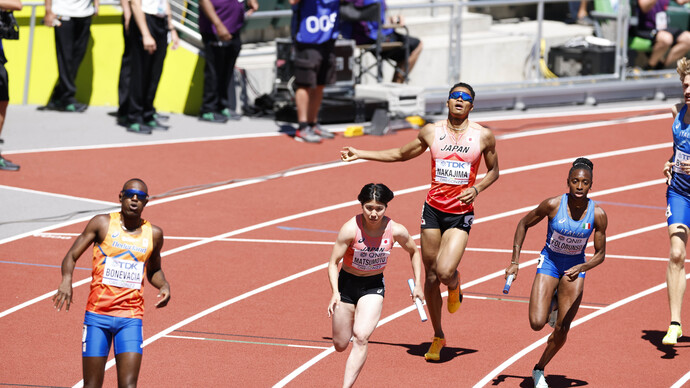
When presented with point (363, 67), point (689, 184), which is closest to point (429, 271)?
point (689, 184)

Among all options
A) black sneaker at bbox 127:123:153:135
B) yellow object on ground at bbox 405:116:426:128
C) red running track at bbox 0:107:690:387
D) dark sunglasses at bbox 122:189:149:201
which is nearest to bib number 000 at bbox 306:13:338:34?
red running track at bbox 0:107:690:387

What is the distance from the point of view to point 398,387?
27.3ft

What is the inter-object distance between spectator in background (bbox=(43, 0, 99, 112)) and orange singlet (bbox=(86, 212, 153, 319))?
30.4 feet

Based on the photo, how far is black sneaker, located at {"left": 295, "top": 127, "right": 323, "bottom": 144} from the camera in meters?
16.1

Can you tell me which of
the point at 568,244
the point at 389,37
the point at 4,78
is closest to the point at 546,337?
the point at 568,244

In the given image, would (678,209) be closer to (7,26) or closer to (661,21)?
(7,26)

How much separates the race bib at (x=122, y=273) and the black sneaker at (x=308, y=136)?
8.88m

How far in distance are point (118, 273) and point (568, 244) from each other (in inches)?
132

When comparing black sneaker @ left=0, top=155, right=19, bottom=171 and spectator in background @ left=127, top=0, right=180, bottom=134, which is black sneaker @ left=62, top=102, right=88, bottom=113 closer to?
spectator in background @ left=127, top=0, right=180, bottom=134

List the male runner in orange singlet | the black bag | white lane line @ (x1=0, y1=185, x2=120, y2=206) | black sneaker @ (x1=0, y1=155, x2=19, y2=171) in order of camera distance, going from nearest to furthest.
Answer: the male runner in orange singlet
white lane line @ (x1=0, y1=185, x2=120, y2=206)
the black bag
black sneaker @ (x1=0, y1=155, x2=19, y2=171)

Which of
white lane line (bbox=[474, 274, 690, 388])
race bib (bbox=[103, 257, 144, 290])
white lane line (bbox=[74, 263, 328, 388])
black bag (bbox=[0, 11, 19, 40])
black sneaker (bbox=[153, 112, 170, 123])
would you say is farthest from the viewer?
black sneaker (bbox=[153, 112, 170, 123])

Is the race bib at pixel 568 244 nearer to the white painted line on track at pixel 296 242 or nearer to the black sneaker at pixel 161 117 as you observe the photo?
the white painted line on track at pixel 296 242

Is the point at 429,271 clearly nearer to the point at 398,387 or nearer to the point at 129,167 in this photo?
the point at 398,387

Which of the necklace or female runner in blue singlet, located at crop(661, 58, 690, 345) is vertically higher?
the necklace
